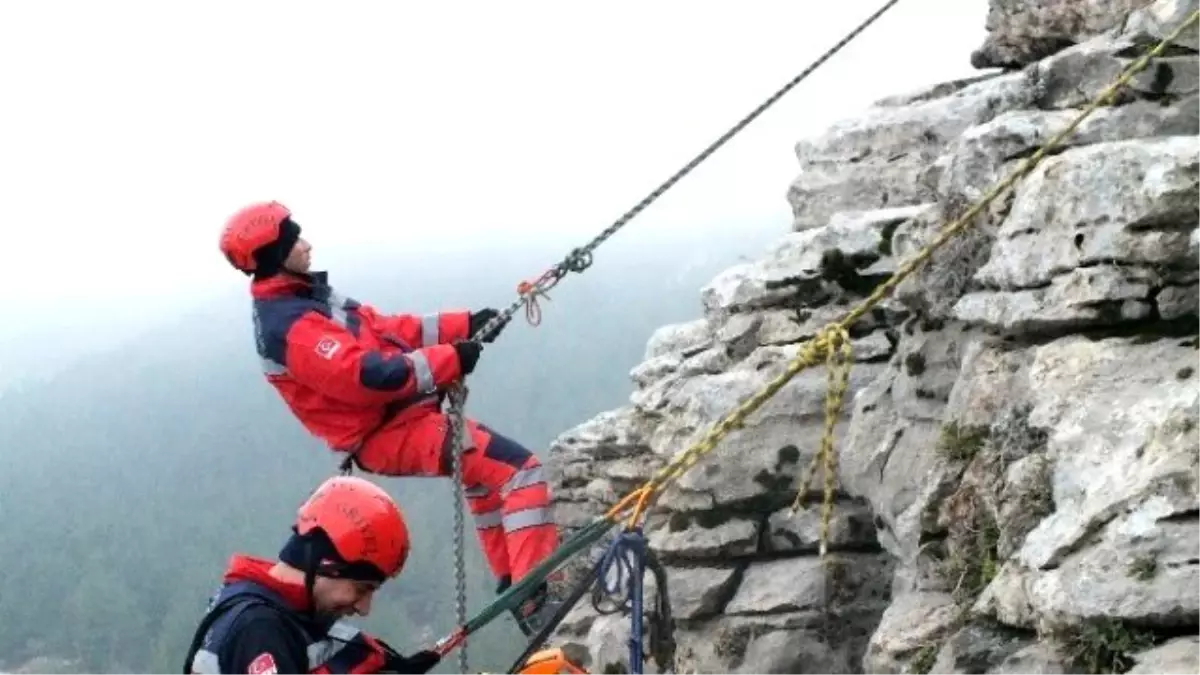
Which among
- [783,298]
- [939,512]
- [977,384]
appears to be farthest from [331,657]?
[783,298]

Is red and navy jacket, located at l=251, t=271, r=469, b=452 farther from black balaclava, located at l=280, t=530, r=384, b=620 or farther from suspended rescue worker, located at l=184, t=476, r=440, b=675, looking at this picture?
black balaclava, located at l=280, t=530, r=384, b=620

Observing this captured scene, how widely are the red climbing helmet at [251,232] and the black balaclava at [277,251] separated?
16 mm

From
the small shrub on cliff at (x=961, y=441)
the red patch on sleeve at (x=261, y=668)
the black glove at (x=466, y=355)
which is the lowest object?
the small shrub on cliff at (x=961, y=441)

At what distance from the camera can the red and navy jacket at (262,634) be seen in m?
5.81

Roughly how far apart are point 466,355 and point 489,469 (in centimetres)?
104

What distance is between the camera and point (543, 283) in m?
11.4

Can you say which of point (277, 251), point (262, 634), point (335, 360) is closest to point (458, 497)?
point (335, 360)

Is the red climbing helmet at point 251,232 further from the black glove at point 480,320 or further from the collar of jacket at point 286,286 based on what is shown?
the black glove at point 480,320

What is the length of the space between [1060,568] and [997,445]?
1.35 m

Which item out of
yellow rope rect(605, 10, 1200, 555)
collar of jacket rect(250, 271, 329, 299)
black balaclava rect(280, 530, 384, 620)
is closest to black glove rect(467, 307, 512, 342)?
collar of jacket rect(250, 271, 329, 299)

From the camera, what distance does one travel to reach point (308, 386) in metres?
10.1

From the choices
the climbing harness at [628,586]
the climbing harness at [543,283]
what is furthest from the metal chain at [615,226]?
the climbing harness at [628,586]

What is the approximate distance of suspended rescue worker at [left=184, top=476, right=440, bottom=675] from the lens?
5852mm

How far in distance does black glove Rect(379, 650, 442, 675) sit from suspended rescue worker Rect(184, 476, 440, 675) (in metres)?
0.02
